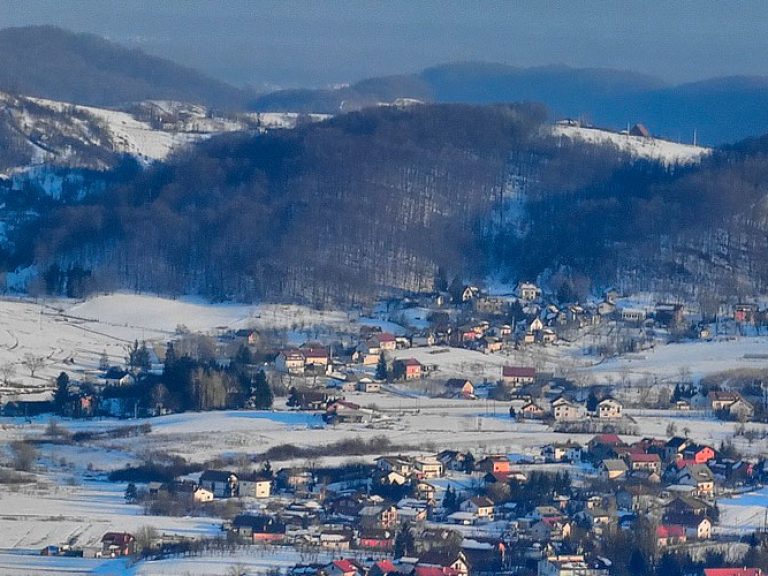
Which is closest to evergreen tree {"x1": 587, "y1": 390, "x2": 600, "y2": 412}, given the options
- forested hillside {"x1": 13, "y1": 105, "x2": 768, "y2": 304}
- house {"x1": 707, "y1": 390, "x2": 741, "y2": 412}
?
house {"x1": 707, "y1": 390, "x2": 741, "y2": 412}

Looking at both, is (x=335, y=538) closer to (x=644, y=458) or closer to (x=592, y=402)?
(x=644, y=458)

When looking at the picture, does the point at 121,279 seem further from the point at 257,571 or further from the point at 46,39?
the point at 46,39

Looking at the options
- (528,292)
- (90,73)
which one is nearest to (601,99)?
(90,73)

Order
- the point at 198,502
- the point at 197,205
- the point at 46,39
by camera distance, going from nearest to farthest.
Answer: the point at 198,502, the point at 197,205, the point at 46,39

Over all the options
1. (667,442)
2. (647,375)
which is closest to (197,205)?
(647,375)

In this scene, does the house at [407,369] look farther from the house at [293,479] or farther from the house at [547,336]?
the house at [293,479]

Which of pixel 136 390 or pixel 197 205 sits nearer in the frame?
pixel 136 390

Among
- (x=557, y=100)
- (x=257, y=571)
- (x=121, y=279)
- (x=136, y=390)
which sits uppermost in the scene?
(x=557, y=100)
